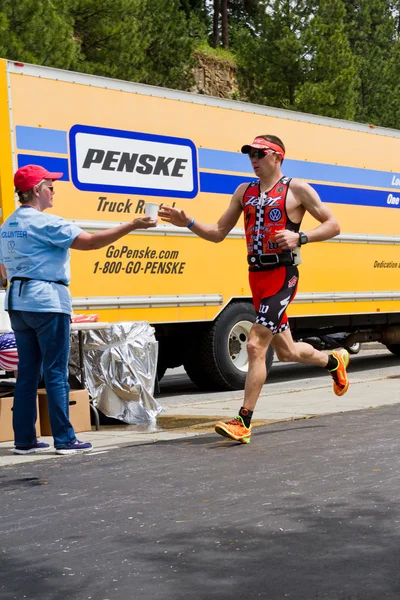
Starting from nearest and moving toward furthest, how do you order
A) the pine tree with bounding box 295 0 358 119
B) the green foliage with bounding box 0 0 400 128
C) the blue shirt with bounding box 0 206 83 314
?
the blue shirt with bounding box 0 206 83 314
the green foliage with bounding box 0 0 400 128
the pine tree with bounding box 295 0 358 119

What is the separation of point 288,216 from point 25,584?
12.2ft

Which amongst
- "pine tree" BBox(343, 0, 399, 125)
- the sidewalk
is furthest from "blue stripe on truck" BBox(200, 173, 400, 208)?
"pine tree" BBox(343, 0, 399, 125)

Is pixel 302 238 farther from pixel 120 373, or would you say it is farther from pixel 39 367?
pixel 120 373

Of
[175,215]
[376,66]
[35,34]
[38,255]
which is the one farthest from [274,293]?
[376,66]

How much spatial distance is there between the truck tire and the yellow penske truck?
0.01 meters

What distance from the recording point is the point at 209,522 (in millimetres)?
4656

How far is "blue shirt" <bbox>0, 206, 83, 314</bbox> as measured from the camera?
255 inches

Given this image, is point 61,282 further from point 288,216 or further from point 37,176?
point 288,216

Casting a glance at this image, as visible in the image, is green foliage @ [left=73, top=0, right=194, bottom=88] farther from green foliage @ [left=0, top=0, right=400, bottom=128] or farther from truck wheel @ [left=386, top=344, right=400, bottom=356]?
truck wheel @ [left=386, top=344, right=400, bottom=356]

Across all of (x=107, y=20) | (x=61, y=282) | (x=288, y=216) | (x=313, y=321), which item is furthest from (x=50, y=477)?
(x=107, y=20)

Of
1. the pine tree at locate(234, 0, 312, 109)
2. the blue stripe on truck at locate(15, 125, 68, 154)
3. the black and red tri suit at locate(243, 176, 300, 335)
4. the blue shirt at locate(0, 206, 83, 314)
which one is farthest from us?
the pine tree at locate(234, 0, 312, 109)

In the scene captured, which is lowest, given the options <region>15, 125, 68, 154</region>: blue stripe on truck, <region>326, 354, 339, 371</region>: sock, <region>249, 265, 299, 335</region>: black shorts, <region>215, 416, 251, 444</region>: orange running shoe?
<region>215, 416, 251, 444</region>: orange running shoe

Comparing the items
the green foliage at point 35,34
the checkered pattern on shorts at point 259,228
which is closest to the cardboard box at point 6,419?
A: the checkered pattern on shorts at point 259,228

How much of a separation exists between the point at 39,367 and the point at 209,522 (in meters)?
2.47
